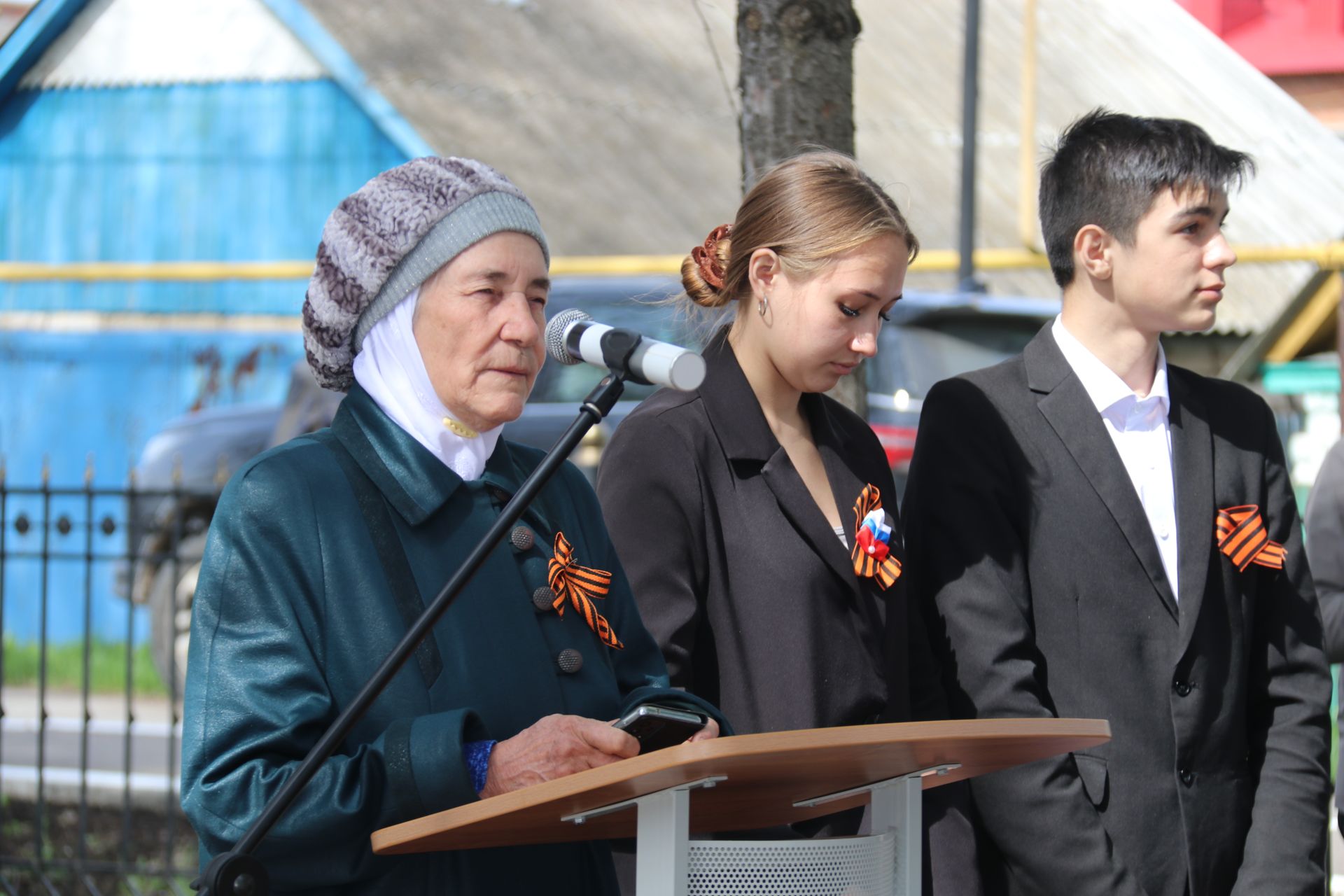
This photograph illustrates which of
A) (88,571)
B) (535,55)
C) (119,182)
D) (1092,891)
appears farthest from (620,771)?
(535,55)

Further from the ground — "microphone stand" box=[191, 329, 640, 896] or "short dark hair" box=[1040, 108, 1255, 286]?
"short dark hair" box=[1040, 108, 1255, 286]

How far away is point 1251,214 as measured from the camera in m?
19.6

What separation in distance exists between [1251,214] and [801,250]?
717 inches

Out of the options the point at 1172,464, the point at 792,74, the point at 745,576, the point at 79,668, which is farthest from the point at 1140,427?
the point at 79,668

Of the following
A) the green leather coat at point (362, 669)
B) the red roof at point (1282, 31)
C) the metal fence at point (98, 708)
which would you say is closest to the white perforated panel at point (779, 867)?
the green leather coat at point (362, 669)

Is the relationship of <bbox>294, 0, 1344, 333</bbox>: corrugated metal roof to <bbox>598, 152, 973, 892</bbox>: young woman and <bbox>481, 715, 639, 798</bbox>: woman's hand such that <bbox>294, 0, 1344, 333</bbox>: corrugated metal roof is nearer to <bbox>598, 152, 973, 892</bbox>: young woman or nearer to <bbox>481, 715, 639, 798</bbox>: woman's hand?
<bbox>598, 152, 973, 892</bbox>: young woman

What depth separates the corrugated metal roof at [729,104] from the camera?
15.0 metres

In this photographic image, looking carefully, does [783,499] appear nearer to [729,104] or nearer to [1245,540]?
[1245,540]

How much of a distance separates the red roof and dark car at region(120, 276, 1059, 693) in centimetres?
1642

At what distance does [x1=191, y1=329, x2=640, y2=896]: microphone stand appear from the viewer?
1.92m

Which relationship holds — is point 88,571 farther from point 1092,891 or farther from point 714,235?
point 1092,891

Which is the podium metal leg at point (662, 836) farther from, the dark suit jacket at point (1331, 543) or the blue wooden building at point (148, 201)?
the blue wooden building at point (148, 201)

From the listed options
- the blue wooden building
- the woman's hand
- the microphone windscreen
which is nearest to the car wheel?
the blue wooden building

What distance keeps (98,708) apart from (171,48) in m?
6.12
